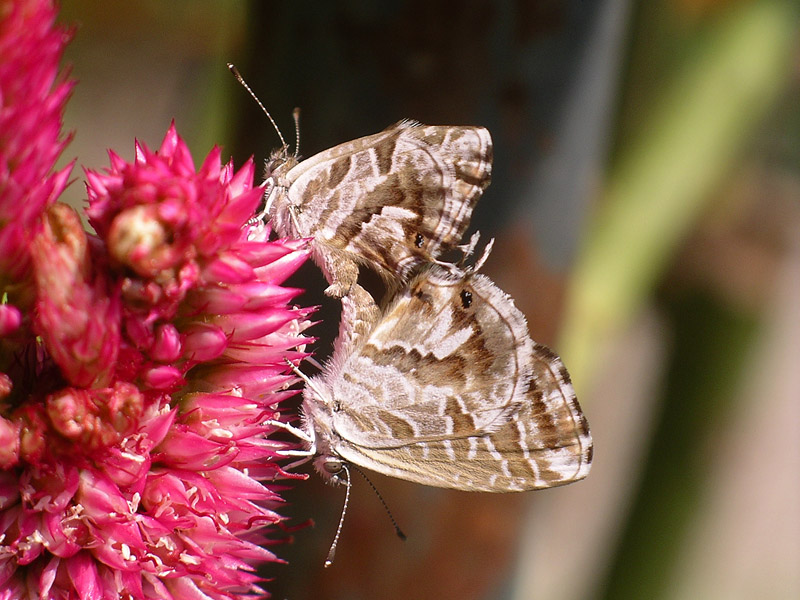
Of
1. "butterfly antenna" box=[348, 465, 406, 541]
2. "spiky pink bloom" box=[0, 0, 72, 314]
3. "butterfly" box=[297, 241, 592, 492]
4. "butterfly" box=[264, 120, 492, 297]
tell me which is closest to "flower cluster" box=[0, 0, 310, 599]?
"spiky pink bloom" box=[0, 0, 72, 314]

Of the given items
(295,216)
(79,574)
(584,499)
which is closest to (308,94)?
(295,216)

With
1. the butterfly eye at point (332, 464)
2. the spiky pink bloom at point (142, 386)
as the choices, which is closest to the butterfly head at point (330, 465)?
the butterfly eye at point (332, 464)

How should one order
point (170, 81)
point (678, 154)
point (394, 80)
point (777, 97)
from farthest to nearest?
point (170, 81) → point (777, 97) → point (678, 154) → point (394, 80)

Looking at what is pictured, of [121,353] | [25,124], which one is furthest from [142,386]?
[25,124]

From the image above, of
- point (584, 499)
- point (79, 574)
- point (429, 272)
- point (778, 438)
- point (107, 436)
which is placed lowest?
point (584, 499)

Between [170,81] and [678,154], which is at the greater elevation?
[678,154]

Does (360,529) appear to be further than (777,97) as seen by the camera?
No

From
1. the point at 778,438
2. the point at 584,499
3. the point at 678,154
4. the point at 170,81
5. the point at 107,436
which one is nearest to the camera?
the point at 107,436

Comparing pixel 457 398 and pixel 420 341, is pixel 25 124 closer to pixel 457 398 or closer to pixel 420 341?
pixel 420 341

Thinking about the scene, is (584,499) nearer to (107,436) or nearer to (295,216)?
(295,216)
